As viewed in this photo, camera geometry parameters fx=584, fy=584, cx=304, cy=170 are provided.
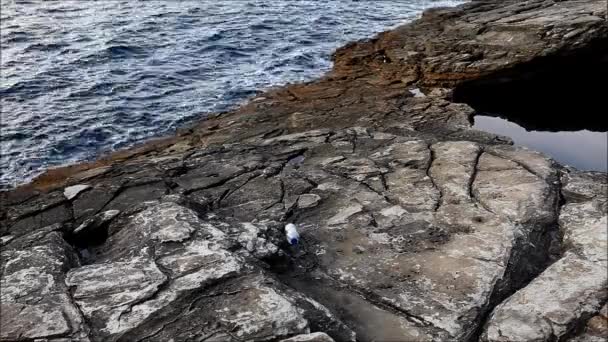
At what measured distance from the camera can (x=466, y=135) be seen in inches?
403

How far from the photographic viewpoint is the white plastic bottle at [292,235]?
269 inches

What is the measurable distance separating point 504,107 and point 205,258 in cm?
1000

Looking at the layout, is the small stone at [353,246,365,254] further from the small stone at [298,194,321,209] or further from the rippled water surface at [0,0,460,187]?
the rippled water surface at [0,0,460,187]

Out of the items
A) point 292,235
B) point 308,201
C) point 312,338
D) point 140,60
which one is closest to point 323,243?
point 292,235

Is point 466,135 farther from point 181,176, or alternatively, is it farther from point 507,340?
point 507,340

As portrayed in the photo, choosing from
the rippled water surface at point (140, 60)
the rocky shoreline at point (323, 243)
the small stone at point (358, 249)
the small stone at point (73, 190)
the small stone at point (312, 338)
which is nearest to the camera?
the small stone at point (312, 338)

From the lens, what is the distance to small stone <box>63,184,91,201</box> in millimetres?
8516

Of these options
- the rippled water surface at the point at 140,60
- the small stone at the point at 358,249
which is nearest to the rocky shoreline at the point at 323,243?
the small stone at the point at 358,249

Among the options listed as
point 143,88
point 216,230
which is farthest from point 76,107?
point 216,230

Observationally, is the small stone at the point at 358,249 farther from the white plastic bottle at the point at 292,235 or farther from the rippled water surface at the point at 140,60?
the rippled water surface at the point at 140,60

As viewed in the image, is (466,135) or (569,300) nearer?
(569,300)

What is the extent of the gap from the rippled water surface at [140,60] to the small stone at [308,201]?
20.3ft

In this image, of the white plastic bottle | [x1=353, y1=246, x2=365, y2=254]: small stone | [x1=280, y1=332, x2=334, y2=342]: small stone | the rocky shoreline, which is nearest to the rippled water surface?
the rocky shoreline

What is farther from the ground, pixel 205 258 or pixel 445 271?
pixel 205 258
